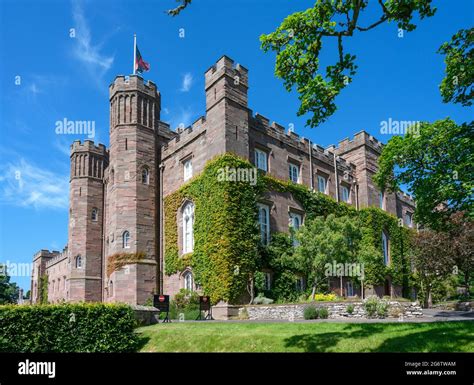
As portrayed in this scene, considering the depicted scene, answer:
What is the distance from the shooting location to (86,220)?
37531 millimetres

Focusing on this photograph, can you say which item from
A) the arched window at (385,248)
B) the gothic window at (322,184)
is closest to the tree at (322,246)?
the gothic window at (322,184)

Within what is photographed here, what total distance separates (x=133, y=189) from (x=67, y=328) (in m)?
15.4

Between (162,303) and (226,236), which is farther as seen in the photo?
(226,236)

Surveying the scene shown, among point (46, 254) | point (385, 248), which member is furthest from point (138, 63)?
point (46, 254)

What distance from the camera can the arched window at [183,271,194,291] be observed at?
2672 centimetres

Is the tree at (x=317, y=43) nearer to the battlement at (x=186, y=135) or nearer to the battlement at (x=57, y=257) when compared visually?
the battlement at (x=186, y=135)

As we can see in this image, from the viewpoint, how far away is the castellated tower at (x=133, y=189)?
28.1 m

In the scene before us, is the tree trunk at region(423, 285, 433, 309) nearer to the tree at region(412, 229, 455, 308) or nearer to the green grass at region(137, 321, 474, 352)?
the tree at region(412, 229, 455, 308)

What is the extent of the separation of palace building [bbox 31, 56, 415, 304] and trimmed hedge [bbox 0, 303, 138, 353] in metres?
10.8

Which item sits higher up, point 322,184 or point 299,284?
point 322,184

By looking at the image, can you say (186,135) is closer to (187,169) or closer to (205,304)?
(187,169)

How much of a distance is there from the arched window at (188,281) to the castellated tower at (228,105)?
7584 mm

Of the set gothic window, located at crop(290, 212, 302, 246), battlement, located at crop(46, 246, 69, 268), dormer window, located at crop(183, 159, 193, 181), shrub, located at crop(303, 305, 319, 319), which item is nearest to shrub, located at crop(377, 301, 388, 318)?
shrub, located at crop(303, 305, 319, 319)
